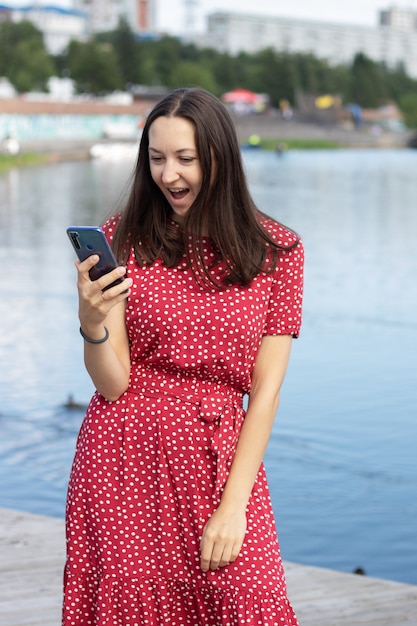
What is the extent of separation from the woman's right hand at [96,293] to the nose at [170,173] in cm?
21

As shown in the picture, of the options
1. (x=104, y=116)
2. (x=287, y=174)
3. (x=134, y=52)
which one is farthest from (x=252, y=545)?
(x=134, y=52)

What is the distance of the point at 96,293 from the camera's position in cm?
225

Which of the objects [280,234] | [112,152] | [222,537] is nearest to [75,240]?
[280,234]

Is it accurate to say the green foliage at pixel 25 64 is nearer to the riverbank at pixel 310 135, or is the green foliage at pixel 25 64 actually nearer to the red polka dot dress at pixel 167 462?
the riverbank at pixel 310 135

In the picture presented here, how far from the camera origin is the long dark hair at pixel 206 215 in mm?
2344

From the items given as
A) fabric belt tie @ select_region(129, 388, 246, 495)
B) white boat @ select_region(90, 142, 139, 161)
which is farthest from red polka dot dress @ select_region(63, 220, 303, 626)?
white boat @ select_region(90, 142, 139, 161)

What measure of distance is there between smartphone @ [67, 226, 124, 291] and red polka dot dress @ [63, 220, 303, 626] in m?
0.15

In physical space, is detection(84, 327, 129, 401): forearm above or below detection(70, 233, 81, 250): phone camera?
below

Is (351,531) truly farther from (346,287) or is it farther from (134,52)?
(134,52)

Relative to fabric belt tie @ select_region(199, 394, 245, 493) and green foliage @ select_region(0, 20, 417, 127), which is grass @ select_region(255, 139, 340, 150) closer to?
green foliage @ select_region(0, 20, 417, 127)

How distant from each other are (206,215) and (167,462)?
47cm

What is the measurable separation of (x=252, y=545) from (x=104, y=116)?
8239 centimetres

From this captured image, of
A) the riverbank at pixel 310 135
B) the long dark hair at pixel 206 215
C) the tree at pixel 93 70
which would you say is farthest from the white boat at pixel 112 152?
the long dark hair at pixel 206 215

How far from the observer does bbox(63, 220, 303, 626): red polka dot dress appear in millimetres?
2342
